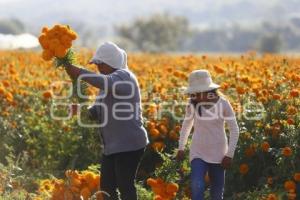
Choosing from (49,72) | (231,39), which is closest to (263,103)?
(49,72)

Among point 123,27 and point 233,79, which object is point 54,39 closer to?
point 233,79

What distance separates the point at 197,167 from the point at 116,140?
0.67m

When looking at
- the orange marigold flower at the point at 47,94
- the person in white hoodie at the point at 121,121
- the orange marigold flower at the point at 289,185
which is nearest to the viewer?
the person in white hoodie at the point at 121,121

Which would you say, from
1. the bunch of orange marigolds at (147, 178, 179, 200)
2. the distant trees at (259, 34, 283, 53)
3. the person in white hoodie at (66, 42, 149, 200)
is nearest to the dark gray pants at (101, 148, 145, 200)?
the person in white hoodie at (66, 42, 149, 200)

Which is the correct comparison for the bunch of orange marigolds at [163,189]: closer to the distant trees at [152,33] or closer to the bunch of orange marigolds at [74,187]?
the bunch of orange marigolds at [74,187]

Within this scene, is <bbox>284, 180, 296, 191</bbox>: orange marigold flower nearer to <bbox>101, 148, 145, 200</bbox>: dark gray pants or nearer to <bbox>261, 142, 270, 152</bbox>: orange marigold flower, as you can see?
<bbox>261, 142, 270, 152</bbox>: orange marigold flower

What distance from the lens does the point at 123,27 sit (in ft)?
240

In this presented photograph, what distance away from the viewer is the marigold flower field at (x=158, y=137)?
5.59 m

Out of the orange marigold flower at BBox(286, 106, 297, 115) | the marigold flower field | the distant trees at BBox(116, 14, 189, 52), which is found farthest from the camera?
the distant trees at BBox(116, 14, 189, 52)

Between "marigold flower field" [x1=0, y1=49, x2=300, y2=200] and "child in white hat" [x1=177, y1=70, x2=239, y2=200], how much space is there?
0.24 metres

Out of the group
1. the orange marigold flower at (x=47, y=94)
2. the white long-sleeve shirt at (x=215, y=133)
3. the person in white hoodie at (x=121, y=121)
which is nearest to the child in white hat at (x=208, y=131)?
the white long-sleeve shirt at (x=215, y=133)

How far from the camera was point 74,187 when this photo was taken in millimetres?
5398

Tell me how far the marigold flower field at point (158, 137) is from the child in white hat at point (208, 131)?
0.24 metres

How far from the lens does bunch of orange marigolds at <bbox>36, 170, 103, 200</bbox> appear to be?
520 cm
